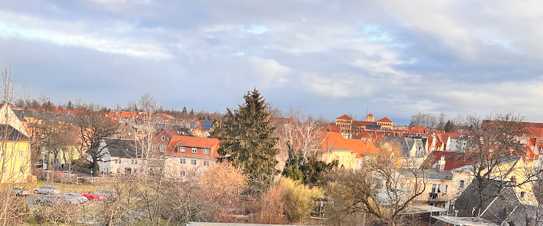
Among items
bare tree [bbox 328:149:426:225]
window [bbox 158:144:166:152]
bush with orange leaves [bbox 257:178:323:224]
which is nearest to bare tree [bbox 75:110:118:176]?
window [bbox 158:144:166:152]

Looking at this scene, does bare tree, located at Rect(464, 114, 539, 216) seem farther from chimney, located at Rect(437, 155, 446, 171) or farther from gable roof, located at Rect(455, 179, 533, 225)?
chimney, located at Rect(437, 155, 446, 171)

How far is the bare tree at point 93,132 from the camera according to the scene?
55.5 m

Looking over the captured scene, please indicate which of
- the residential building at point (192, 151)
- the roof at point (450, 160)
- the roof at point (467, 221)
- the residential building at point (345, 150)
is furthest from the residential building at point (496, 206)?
the residential building at point (192, 151)

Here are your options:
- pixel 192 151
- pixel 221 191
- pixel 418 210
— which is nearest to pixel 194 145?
pixel 192 151

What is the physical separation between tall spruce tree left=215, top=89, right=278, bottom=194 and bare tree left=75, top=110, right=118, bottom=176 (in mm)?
25739

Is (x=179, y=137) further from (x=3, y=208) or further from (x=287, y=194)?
(x=3, y=208)

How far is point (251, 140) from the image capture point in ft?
113

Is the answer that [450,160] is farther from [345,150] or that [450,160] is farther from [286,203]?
[286,203]

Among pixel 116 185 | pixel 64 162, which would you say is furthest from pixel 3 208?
pixel 64 162

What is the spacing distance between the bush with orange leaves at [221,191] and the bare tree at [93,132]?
3055 centimetres

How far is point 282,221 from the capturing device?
26.7 m

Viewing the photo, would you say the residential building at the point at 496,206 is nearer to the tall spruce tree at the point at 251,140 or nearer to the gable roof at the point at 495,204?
the gable roof at the point at 495,204

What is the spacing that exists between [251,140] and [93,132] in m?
29.4

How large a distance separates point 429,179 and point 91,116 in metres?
39.4
